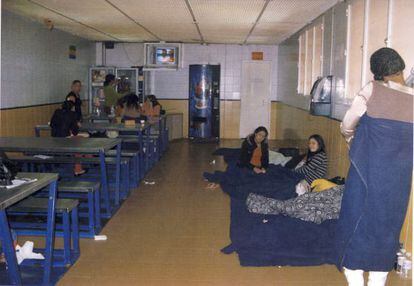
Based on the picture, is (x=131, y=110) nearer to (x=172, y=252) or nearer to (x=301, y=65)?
(x=301, y=65)

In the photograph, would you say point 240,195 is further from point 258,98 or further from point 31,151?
point 258,98

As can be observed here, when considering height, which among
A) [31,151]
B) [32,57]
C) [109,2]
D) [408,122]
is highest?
[109,2]

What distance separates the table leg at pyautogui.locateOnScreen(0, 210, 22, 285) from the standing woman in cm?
210

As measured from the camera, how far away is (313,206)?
5051mm

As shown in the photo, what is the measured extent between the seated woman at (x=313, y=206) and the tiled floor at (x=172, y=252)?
1.83 feet

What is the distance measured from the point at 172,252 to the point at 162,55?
356 inches

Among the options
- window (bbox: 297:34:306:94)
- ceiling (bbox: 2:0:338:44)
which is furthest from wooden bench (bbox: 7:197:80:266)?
window (bbox: 297:34:306:94)

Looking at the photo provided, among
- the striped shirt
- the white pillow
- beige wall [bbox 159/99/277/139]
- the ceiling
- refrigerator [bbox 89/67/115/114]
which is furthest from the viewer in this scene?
beige wall [bbox 159/99/277/139]

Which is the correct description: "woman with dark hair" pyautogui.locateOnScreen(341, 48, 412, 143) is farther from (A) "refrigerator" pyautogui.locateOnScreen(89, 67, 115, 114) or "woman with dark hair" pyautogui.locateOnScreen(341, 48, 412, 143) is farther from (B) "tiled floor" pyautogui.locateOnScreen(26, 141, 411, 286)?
(A) "refrigerator" pyautogui.locateOnScreen(89, 67, 115, 114)

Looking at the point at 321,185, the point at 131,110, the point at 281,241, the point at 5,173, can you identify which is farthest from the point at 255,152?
the point at 5,173

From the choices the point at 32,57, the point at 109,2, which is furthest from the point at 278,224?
the point at 32,57

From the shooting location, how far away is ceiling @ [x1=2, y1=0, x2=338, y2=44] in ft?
23.3

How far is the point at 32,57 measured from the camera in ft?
29.7

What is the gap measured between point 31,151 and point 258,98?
352 inches
